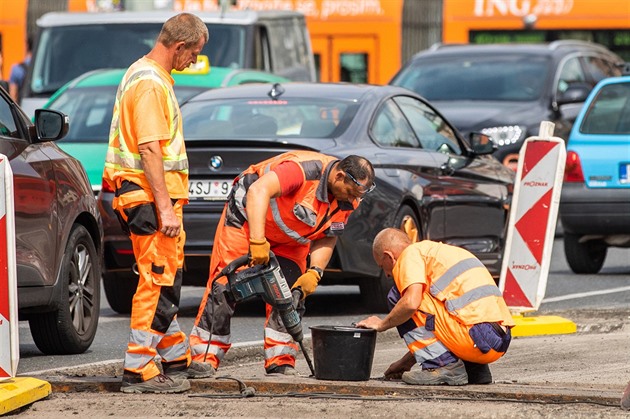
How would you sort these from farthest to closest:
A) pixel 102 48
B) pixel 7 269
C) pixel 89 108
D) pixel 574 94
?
pixel 102 48, pixel 574 94, pixel 89 108, pixel 7 269

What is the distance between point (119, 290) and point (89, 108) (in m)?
4.06

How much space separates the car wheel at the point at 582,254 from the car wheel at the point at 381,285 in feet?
11.1

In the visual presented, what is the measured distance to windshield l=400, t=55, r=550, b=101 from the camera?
56.1 feet

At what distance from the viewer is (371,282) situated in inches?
432

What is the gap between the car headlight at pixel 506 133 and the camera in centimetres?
1609

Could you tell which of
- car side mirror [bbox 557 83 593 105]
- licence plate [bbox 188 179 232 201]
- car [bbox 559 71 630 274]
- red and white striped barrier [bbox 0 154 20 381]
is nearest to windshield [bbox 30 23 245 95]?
car side mirror [bbox 557 83 593 105]

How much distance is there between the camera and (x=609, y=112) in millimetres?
14148

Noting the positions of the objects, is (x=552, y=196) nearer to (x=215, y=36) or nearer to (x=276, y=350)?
(x=276, y=350)

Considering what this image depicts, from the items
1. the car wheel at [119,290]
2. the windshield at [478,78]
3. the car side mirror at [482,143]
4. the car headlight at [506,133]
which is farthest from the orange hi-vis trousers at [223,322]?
the windshield at [478,78]

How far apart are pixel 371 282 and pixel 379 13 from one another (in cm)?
1530

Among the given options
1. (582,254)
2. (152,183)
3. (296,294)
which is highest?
(152,183)

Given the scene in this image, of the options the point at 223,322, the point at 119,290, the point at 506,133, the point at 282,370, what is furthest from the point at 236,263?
the point at 506,133

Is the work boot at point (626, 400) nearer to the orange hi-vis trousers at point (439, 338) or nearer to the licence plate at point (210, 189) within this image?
the orange hi-vis trousers at point (439, 338)

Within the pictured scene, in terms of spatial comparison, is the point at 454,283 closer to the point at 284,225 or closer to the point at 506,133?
the point at 284,225
